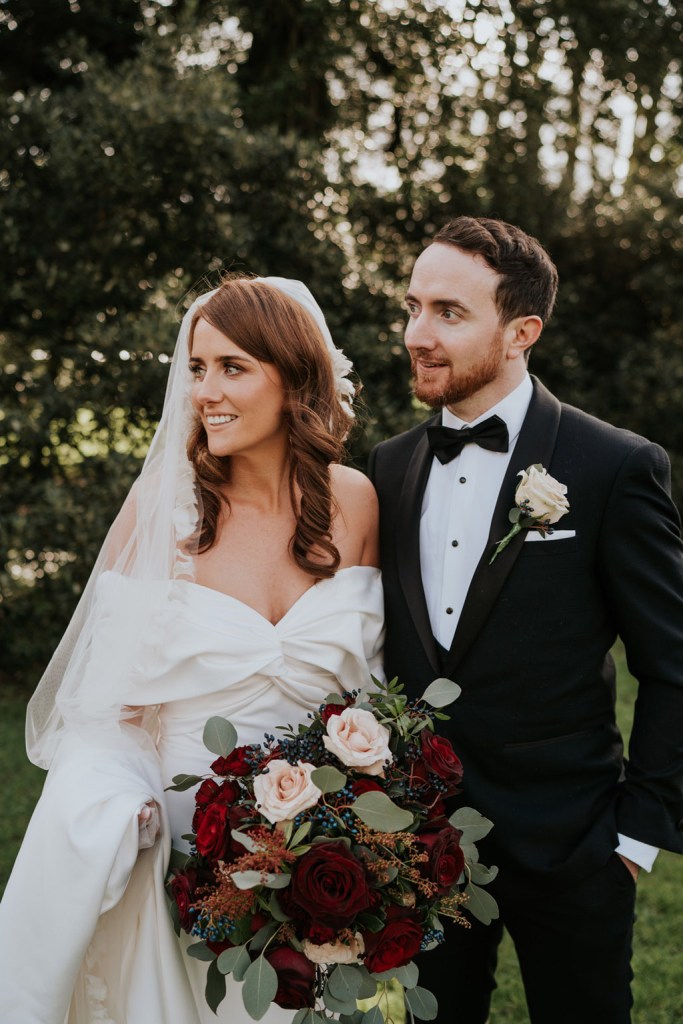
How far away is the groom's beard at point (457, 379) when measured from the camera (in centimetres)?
260

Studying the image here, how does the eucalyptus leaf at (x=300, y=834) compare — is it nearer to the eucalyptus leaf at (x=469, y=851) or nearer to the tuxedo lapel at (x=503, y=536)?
the eucalyptus leaf at (x=469, y=851)

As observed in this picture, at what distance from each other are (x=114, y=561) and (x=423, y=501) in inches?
37.8

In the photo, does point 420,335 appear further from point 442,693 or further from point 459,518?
point 442,693

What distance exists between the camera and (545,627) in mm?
2488

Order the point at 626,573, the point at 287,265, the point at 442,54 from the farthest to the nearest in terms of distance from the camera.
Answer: the point at 442,54
the point at 287,265
the point at 626,573

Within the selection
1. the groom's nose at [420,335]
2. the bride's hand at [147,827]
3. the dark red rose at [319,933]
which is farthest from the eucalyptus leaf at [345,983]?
the groom's nose at [420,335]

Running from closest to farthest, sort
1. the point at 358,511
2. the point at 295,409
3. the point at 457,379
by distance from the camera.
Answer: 1. the point at 457,379
2. the point at 295,409
3. the point at 358,511

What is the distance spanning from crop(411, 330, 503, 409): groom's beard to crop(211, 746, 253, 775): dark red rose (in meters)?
1.14

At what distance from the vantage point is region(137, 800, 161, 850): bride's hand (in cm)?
232

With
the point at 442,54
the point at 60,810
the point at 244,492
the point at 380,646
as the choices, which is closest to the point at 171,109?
the point at 442,54

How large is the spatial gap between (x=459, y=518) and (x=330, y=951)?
3.97 feet

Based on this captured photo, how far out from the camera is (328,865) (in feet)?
6.06

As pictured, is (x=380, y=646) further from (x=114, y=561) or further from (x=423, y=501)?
(x=114, y=561)

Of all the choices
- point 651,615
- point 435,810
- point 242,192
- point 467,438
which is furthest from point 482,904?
point 242,192
